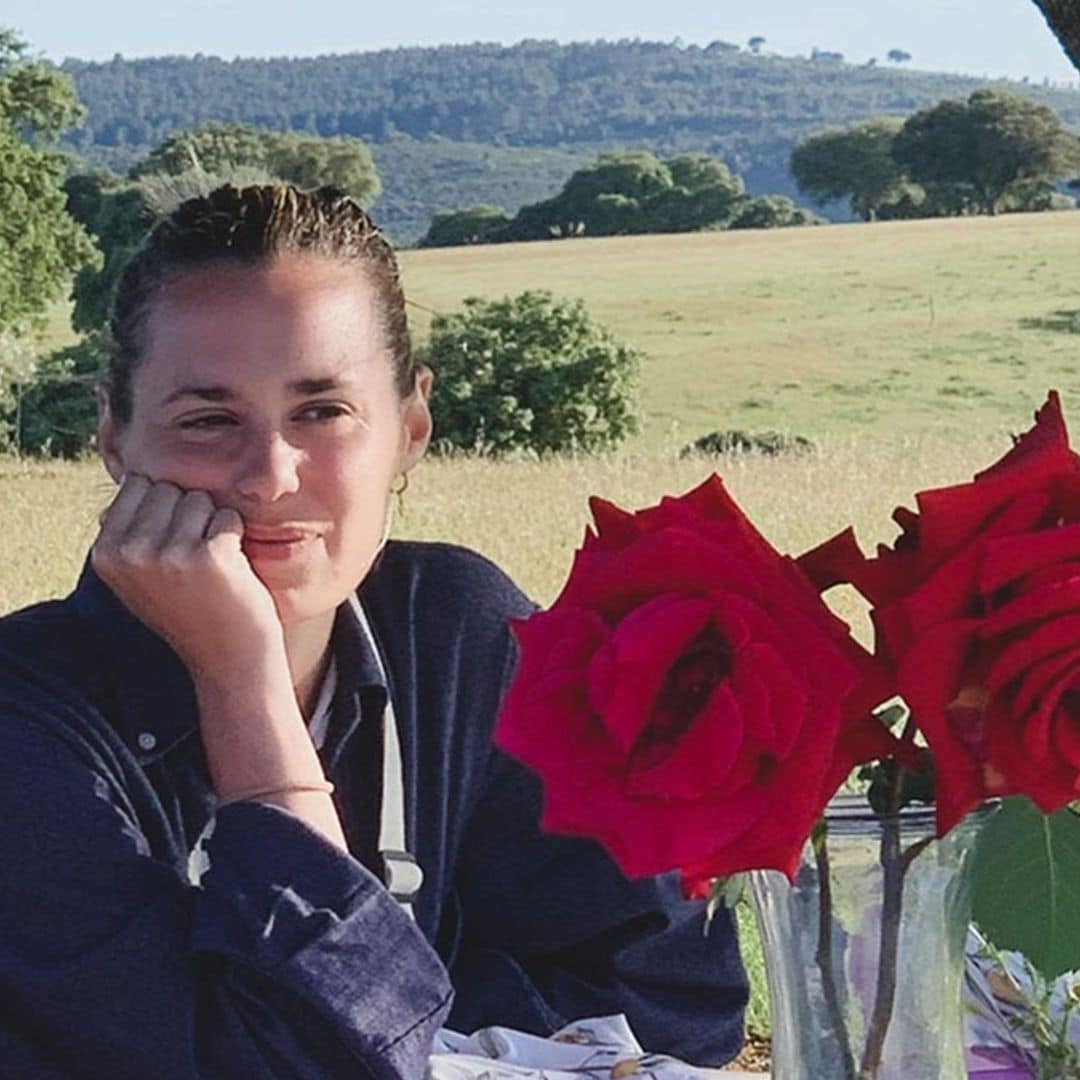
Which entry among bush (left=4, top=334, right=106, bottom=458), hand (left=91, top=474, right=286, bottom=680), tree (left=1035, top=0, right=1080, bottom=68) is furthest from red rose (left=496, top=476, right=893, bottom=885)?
bush (left=4, top=334, right=106, bottom=458)

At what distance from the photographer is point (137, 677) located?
4.87 ft

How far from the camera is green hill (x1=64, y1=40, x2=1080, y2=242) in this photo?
55625 millimetres

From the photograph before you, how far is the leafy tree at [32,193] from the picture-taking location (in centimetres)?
1778

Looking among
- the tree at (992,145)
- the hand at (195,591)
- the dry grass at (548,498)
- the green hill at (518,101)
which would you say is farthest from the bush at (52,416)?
the green hill at (518,101)

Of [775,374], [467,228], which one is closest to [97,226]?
[775,374]

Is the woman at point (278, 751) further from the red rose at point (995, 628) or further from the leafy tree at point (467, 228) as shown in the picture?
the leafy tree at point (467, 228)

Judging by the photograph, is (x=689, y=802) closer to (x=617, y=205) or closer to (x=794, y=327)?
(x=794, y=327)

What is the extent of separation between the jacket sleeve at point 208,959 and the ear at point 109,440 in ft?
1.32

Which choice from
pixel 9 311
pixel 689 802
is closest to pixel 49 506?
pixel 9 311

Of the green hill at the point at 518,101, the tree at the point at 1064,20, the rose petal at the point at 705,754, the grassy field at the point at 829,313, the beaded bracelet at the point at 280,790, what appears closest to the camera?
the rose petal at the point at 705,754

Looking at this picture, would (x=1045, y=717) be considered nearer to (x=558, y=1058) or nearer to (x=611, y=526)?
(x=611, y=526)

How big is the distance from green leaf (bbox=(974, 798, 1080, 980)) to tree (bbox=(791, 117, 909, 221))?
45.2 meters

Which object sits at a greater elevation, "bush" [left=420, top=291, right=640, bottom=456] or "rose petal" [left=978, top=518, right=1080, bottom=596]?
"rose petal" [left=978, top=518, right=1080, bottom=596]

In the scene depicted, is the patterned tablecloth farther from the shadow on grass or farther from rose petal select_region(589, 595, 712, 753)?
the shadow on grass
